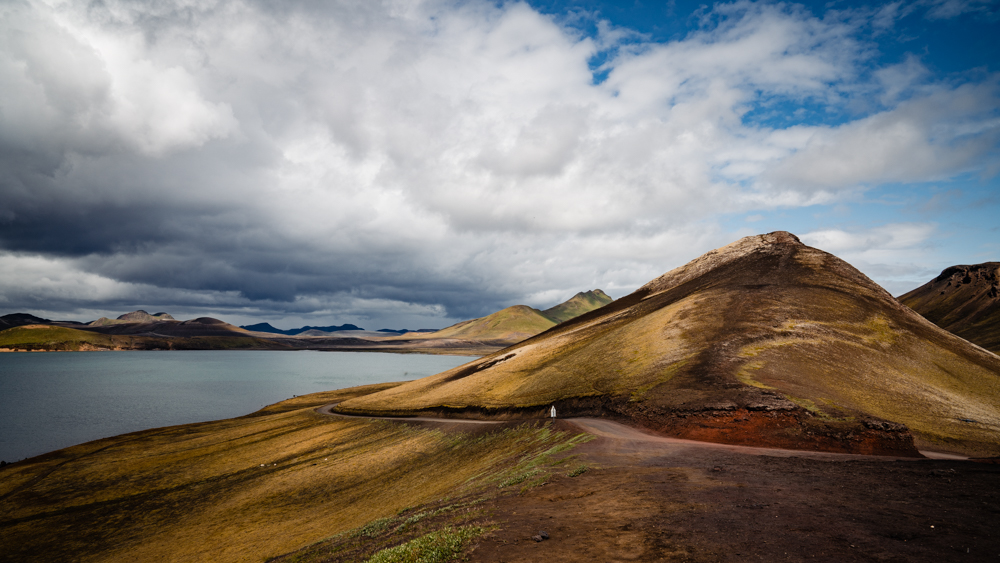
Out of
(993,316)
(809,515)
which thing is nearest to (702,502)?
(809,515)

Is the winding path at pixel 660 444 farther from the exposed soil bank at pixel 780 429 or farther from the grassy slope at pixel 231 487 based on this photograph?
the grassy slope at pixel 231 487

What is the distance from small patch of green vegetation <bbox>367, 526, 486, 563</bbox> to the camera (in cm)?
1390

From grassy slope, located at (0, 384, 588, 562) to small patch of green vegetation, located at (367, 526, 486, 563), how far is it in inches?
510

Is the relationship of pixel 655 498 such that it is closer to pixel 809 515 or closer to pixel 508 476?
pixel 809 515

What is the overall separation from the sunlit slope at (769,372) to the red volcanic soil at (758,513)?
12045 mm

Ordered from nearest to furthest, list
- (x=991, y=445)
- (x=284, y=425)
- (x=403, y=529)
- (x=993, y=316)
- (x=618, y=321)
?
(x=403, y=529)
(x=991, y=445)
(x=284, y=425)
(x=618, y=321)
(x=993, y=316)

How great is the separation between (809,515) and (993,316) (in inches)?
8965

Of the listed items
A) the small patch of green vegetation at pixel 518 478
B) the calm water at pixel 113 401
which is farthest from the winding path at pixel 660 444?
the calm water at pixel 113 401

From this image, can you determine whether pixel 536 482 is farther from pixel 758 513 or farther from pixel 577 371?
pixel 577 371

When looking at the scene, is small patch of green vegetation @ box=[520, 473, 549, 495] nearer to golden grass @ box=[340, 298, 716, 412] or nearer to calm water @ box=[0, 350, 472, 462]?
golden grass @ box=[340, 298, 716, 412]

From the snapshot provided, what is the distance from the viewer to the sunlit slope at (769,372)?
36562mm

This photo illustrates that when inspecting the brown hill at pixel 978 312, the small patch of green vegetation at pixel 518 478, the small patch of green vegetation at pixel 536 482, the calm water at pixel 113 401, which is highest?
the brown hill at pixel 978 312

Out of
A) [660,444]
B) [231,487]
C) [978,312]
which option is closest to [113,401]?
[231,487]

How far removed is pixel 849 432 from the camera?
108 feet
